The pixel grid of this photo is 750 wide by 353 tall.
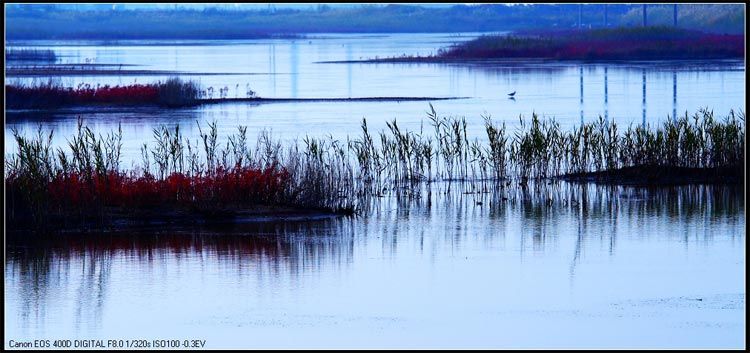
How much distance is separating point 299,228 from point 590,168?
5320mm

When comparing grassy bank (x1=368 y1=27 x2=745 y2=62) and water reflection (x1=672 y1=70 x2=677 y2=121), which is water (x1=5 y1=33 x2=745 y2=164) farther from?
grassy bank (x1=368 y1=27 x2=745 y2=62)

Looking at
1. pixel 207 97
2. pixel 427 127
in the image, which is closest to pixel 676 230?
pixel 427 127

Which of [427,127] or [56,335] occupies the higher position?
[427,127]

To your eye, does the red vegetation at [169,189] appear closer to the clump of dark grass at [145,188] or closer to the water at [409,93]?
the clump of dark grass at [145,188]

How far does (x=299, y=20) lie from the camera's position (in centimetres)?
13375

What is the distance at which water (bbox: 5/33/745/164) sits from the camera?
100 ft

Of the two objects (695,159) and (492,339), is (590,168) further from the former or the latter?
(492,339)

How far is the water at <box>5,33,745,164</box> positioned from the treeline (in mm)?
50985

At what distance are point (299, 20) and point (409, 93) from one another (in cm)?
9471

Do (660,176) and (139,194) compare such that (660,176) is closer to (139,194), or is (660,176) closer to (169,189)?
(169,189)

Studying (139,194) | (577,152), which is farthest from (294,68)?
(139,194)

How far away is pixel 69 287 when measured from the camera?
14.2m

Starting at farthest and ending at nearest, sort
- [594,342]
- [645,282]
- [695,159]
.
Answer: [695,159], [645,282], [594,342]

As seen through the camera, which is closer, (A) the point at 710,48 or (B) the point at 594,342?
(B) the point at 594,342
